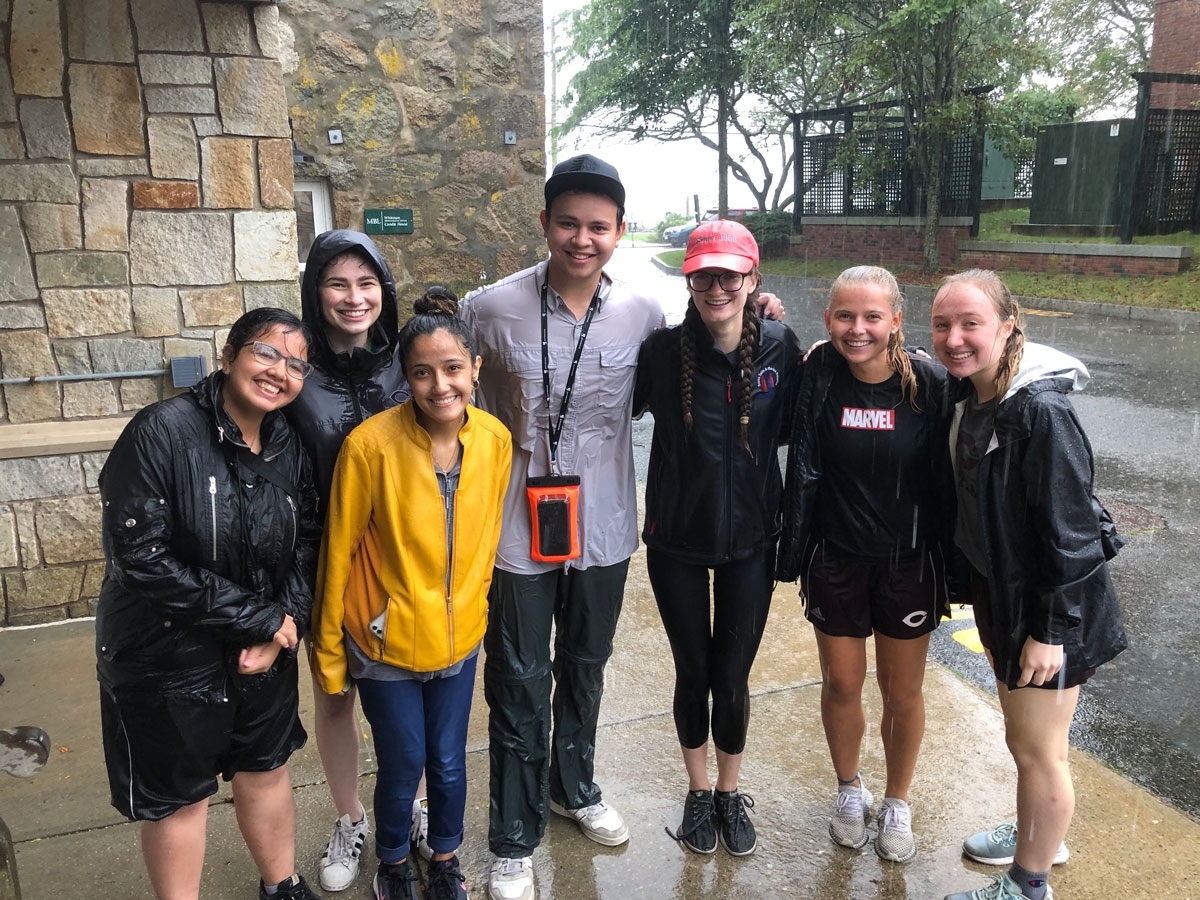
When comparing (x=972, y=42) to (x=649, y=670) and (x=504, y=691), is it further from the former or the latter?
(x=504, y=691)

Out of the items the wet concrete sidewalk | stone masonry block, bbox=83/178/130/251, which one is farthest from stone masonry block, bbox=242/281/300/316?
the wet concrete sidewalk

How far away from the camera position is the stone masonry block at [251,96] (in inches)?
156

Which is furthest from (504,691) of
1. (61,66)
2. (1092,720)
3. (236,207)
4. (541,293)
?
(61,66)

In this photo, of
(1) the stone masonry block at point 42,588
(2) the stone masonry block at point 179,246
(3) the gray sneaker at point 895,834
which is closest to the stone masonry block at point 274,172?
(2) the stone masonry block at point 179,246

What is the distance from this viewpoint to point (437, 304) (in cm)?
228

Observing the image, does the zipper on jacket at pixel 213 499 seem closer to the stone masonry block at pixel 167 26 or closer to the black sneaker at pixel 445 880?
the black sneaker at pixel 445 880

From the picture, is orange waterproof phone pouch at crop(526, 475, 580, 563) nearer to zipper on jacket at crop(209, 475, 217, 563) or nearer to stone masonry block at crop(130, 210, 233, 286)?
zipper on jacket at crop(209, 475, 217, 563)

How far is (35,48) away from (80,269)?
892mm

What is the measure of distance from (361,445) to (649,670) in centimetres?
203

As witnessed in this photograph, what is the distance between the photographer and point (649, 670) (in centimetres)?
377

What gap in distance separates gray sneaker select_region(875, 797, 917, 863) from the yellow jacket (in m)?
1.35

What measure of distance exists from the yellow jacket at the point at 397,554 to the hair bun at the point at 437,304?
246mm

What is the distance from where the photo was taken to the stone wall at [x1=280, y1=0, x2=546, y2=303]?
18.7 ft

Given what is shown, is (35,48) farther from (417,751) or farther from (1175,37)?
(1175,37)
